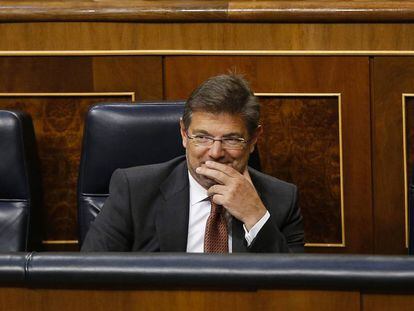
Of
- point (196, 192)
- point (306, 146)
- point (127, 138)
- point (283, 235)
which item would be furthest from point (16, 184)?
point (306, 146)

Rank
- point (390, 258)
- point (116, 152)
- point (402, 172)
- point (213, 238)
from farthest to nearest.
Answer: point (402, 172), point (116, 152), point (213, 238), point (390, 258)

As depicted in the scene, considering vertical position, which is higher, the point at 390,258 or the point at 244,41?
the point at 244,41

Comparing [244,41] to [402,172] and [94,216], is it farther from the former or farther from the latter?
[94,216]

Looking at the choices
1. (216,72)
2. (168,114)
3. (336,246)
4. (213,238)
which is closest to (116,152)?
(168,114)

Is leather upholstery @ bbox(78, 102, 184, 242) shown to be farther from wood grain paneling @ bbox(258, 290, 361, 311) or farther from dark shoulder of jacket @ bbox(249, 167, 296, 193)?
wood grain paneling @ bbox(258, 290, 361, 311)

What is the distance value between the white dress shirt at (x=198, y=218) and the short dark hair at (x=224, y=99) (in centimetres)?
9

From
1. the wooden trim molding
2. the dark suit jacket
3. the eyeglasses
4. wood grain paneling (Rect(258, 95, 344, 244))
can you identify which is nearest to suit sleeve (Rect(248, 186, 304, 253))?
the dark suit jacket

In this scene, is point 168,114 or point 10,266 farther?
point 168,114

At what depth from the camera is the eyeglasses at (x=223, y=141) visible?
1095 mm

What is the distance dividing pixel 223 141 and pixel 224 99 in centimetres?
6

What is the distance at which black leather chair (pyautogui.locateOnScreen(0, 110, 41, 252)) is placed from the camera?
4.06ft

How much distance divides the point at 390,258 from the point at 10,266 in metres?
0.32

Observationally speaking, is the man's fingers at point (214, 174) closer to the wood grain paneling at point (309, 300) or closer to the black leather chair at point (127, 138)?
the black leather chair at point (127, 138)

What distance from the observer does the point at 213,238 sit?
1.09 metres
